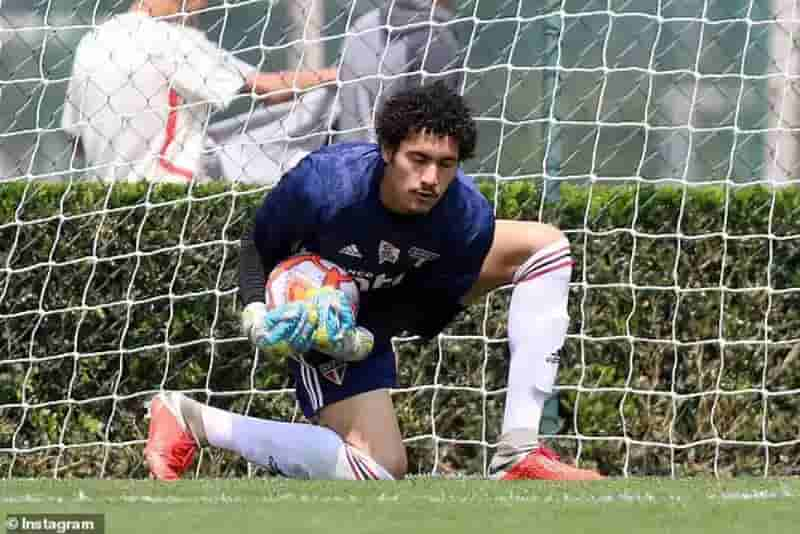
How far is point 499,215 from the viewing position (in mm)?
7566

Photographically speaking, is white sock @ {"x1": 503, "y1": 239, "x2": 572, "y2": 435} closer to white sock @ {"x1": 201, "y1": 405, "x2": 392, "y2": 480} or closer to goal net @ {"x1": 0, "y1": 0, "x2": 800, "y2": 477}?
white sock @ {"x1": 201, "y1": 405, "x2": 392, "y2": 480}

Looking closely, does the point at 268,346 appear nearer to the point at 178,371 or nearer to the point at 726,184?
the point at 178,371

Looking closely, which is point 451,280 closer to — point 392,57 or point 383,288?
point 383,288

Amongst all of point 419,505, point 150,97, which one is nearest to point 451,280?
point 419,505

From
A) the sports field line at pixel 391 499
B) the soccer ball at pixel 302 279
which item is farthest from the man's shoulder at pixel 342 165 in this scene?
the sports field line at pixel 391 499

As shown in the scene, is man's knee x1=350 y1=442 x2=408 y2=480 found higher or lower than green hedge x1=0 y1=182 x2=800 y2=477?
lower

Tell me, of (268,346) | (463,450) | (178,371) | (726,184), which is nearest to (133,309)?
(178,371)

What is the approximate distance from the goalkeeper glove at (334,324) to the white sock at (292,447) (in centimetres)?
30

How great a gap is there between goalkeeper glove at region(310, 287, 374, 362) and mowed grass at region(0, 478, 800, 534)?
0.43 meters

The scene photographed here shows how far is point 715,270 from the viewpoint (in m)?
7.67

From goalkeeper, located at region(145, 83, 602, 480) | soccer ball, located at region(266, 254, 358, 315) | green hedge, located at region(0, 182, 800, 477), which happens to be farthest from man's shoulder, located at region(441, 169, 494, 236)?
green hedge, located at region(0, 182, 800, 477)

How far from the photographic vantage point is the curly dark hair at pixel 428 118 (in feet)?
18.9

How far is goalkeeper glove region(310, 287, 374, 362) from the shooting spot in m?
5.73

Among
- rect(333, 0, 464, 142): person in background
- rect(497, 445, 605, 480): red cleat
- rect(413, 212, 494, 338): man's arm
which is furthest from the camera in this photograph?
rect(333, 0, 464, 142): person in background
